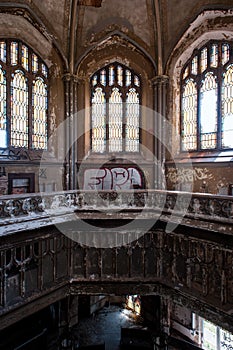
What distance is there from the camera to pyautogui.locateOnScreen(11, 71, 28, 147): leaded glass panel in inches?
361

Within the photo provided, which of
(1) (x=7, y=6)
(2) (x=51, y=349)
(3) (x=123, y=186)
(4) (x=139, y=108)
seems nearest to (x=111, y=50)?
(4) (x=139, y=108)

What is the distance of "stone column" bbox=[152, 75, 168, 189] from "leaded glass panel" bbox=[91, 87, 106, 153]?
2058mm

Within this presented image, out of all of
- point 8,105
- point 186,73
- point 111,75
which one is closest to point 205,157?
point 186,73

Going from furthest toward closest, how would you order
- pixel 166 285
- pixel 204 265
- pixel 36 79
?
1. pixel 36 79
2. pixel 166 285
3. pixel 204 265

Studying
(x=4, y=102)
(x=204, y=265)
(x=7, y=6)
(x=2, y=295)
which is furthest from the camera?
(x=4, y=102)

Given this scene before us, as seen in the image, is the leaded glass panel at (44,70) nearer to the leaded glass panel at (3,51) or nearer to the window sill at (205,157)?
the leaded glass panel at (3,51)

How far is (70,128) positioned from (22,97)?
1.98 meters

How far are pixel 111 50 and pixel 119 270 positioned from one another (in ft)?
26.8

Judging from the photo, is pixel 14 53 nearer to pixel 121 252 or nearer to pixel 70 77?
pixel 70 77

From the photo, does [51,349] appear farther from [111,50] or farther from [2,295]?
[111,50]

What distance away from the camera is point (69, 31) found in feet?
33.5

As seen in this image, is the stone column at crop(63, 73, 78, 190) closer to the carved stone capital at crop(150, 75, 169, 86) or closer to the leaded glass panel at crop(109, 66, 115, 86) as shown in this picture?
the leaded glass panel at crop(109, 66, 115, 86)

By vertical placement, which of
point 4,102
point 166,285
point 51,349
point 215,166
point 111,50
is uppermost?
point 111,50

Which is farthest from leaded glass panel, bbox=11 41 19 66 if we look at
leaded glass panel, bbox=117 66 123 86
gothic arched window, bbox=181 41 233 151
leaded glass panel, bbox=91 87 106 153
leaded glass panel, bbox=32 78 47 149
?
gothic arched window, bbox=181 41 233 151
